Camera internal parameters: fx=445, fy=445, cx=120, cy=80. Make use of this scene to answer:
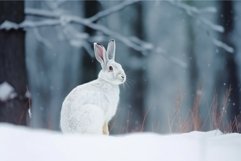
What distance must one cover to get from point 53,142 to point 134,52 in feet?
1.84

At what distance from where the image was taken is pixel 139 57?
2.09m

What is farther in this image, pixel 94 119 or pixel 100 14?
pixel 100 14

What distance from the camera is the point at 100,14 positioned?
2.08 m

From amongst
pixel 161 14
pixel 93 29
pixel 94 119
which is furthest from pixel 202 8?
pixel 94 119

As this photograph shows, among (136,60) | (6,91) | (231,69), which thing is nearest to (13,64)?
(6,91)

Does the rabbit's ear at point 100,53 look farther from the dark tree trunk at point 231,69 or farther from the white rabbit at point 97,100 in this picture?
the dark tree trunk at point 231,69

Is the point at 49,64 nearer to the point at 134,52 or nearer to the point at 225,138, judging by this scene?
the point at 134,52

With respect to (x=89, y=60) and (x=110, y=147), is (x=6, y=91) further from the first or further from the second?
(x=110, y=147)

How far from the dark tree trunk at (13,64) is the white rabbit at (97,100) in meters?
0.21

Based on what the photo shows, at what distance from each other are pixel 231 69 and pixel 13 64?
102 cm

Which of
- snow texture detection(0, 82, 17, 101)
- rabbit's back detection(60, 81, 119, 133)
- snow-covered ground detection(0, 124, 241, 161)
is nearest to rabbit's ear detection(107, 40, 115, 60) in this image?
rabbit's back detection(60, 81, 119, 133)

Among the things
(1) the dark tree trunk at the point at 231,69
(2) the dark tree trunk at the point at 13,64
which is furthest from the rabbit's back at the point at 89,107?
(1) the dark tree trunk at the point at 231,69

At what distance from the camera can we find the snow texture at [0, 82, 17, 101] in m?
2.05

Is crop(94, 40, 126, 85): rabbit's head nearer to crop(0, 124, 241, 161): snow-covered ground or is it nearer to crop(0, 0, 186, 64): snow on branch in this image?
crop(0, 0, 186, 64): snow on branch
